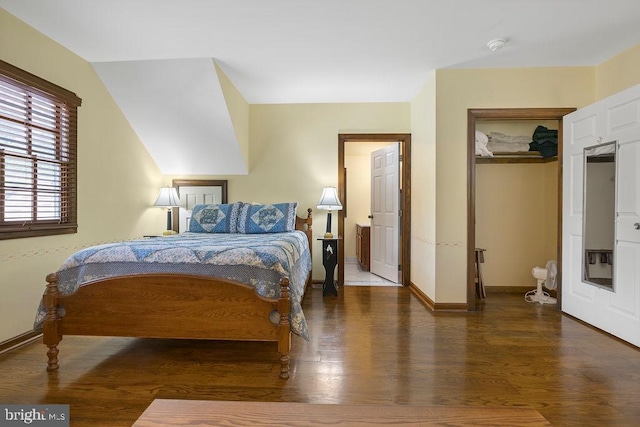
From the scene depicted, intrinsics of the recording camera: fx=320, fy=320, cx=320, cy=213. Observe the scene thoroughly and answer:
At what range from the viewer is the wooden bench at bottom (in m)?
0.90

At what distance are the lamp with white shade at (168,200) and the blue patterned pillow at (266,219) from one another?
3.00 feet

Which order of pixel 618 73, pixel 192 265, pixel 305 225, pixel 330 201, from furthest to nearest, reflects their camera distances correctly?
pixel 305 225
pixel 330 201
pixel 618 73
pixel 192 265

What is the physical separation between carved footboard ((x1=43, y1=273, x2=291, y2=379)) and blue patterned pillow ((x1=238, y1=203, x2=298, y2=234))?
1.62 m

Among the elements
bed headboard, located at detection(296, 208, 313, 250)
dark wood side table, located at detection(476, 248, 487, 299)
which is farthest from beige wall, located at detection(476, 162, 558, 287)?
bed headboard, located at detection(296, 208, 313, 250)

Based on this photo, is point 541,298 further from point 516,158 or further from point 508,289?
point 516,158

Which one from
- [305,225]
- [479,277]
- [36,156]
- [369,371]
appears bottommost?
[369,371]

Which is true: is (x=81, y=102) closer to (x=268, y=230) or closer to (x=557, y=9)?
(x=268, y=230)

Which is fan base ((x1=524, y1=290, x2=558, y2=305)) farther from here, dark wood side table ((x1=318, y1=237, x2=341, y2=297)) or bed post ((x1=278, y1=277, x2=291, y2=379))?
bed post ((x1=278, y1=277, x2=291, y2=379))

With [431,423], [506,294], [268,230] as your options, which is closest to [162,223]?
[268,230]

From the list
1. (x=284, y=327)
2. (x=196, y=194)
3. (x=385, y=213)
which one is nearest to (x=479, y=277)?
(x=385, y=213)

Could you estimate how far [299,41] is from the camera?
2625 mm

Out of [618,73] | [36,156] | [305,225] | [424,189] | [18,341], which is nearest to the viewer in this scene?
[18,341]

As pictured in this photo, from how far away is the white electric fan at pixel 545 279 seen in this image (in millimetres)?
3410

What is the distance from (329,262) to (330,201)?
72cm
